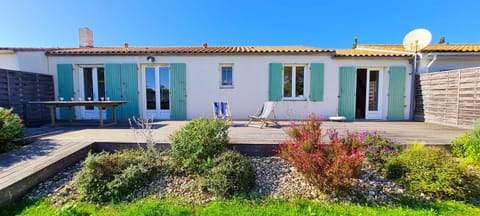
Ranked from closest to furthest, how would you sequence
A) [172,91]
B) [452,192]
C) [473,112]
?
[452,192]
[473,112]
[172,91]

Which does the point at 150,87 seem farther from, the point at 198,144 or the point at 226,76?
the point at 198,144

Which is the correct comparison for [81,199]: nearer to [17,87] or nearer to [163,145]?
[163,145]

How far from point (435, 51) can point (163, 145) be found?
9117 mm

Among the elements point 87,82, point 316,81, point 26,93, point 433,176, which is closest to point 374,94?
point 316,81

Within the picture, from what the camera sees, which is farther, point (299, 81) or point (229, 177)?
point (299, 81)

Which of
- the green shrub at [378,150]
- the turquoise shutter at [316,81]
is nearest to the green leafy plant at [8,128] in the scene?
the green shrub at [378,150]

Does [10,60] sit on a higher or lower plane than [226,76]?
higher

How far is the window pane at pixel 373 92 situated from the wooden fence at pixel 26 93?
1163 centimetres

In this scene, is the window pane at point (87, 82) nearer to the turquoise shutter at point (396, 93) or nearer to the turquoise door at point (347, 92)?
the turquoise door at point (347, 92)

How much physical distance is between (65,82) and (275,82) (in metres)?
7.74

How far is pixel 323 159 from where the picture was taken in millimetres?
2582

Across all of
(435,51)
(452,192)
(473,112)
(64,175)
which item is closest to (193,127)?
(64,175)

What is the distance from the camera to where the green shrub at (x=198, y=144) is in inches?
118

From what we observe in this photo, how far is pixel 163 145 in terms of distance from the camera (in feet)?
12.2
